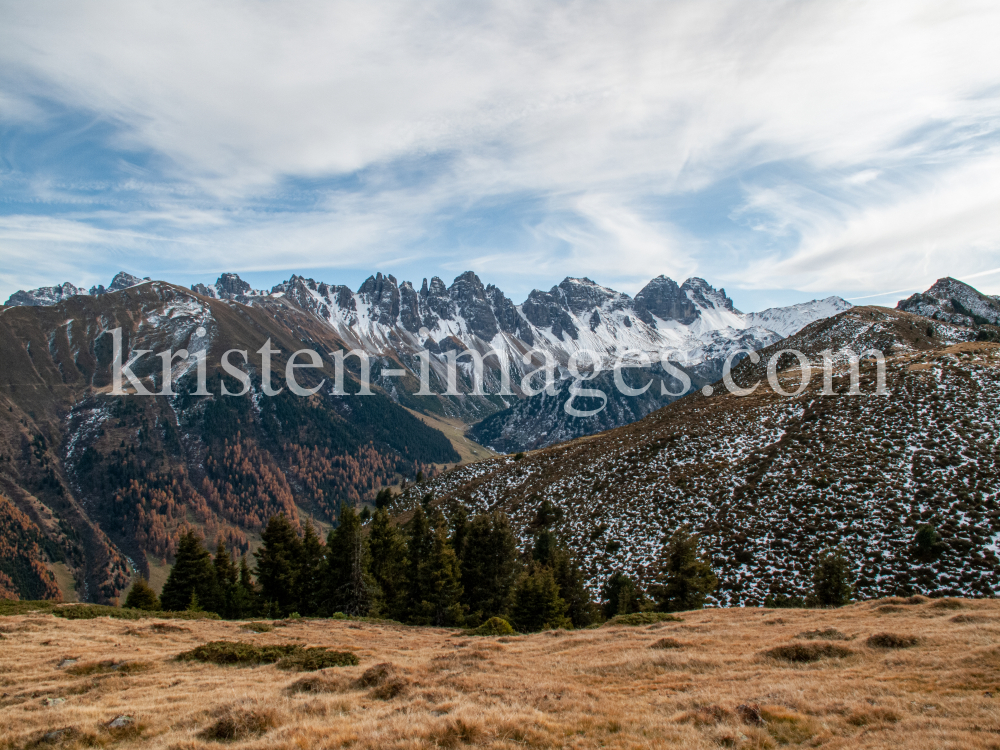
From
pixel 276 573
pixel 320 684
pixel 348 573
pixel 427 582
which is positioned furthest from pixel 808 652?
pixel 276 573

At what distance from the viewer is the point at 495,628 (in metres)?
34.6

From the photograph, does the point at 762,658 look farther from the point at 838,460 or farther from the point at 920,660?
the point at 838,460

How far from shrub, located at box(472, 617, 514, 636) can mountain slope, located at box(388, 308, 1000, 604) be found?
18133 millimetres

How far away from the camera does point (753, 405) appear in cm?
6712

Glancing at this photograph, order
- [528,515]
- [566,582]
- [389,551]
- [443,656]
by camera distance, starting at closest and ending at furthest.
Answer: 1. [443,656]
2. [566,582]
3. [389,551]
4. [528,515]

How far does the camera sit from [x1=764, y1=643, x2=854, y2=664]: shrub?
736 inches

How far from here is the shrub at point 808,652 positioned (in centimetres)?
1869

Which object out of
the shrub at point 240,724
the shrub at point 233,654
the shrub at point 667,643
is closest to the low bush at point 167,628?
the shrub at point 233,654

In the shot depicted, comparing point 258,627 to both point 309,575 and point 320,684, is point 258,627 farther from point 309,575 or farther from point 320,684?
point 320,684

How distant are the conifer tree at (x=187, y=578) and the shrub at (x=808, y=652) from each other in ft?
169

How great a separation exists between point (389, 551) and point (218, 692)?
34577mm

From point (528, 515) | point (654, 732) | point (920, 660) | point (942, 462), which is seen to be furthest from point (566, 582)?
point (942, 462)

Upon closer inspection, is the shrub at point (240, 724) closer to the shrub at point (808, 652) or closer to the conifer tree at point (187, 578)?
the shrub at point (808, 652)

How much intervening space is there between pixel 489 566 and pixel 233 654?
2580cm
